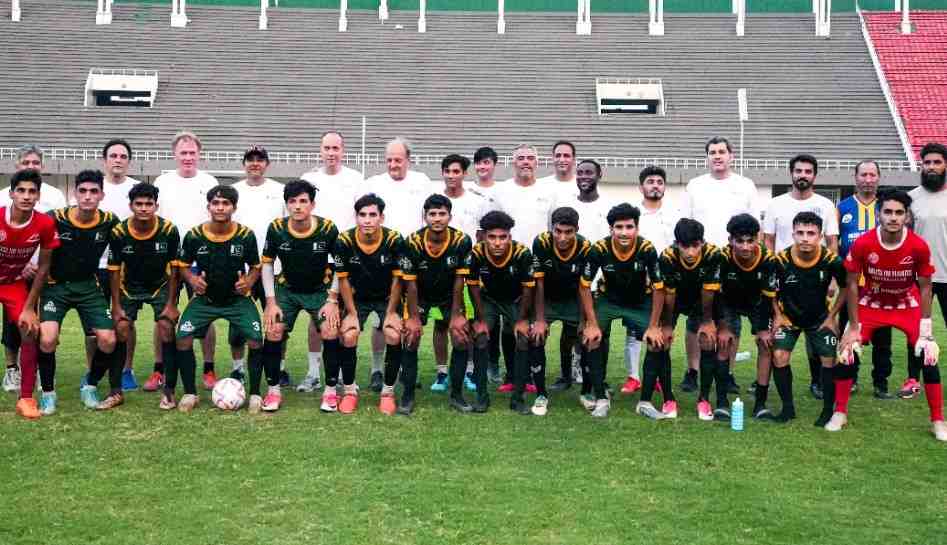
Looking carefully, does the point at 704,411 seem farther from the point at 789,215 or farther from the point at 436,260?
the point at 436,260

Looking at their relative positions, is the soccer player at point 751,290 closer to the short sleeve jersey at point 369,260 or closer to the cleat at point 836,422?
the cleat at point 836,422

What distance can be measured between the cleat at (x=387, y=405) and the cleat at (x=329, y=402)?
0.33 metres

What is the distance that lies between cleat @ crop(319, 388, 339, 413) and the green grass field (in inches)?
3.1

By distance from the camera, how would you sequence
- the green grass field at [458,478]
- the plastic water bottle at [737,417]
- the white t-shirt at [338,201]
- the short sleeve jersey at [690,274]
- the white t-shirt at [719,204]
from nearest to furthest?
the green grass field at [458,478] → the plastic water bottle at [737,417] → the short sleeve jersey at [690,274] → the white t-shirt at [719,204] → the white t-shirt at [338,201]

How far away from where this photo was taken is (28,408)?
7.32 m

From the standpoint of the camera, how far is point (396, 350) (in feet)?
25.6

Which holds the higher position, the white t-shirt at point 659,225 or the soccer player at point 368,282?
the white t-shirt at point 659,225

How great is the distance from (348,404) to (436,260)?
124cm

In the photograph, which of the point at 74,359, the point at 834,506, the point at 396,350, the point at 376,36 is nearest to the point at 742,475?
the point at 834,506

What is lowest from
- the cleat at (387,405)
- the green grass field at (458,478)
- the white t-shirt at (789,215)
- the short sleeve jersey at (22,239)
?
the green grass field at (458,478)

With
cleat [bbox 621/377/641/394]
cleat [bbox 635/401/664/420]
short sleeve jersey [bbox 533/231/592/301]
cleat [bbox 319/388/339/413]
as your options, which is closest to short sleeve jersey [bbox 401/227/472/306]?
short sleeve jersey [bbox 533/231/592/301]

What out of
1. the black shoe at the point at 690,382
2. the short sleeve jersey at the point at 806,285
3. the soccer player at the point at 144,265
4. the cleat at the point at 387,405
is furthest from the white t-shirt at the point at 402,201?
the short sleeve jersey at the point at 806,285

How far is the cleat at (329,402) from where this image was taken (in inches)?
298

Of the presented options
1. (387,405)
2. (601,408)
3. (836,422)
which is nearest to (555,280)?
(601,408)
